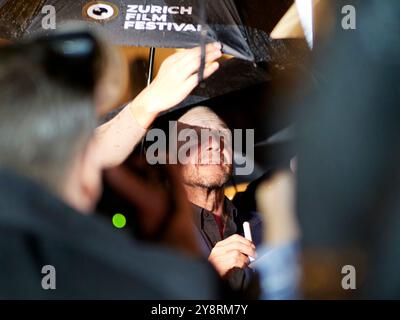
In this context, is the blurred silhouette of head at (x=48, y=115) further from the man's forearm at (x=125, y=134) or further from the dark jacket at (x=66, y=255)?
the man's forearm at (x=125, y=134)

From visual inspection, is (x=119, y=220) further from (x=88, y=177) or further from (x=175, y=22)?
(x=88, y=177)

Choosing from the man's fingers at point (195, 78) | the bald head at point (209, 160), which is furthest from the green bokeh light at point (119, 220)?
the man's fingers at point (195, 78)

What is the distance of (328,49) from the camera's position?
1.85 m

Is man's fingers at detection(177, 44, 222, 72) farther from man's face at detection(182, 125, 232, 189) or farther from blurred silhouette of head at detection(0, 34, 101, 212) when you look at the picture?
blurred silhouette of head at detection(0, 34, 101, 212)

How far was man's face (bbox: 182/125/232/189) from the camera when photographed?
243 centimetres

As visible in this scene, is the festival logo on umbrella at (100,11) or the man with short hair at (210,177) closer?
the festival logo on umbrella at (100,11)

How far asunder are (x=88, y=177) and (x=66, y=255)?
19 cm

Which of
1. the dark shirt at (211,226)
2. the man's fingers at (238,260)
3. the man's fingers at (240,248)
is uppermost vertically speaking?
the dark shirt at (211,226)

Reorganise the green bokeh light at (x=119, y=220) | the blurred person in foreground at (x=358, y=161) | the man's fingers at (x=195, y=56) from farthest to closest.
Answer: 1. the green bokeh light at (x=119, y=220)
2. the man's fingers at (x=195, y=56)
3. the blurred person in foreground at (x=358, y=161)

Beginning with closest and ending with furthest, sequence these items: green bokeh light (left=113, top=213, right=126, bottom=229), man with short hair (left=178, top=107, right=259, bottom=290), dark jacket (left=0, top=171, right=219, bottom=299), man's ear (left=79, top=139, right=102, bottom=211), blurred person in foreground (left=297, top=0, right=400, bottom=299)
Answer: dark jacket (left=0, top=171, right=219, bottom=299) → man's ear (left=79, top=139, right=102, bottom=211) → blurred person in foreground (left=297, top=0, right=400, bottom=299) → green bokeh light (left=113, top=213, right=126, bottom=229) → man with short hair (left=178, top=107, right=259, bottom=290)

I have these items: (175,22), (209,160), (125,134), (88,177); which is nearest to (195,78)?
(175,22)

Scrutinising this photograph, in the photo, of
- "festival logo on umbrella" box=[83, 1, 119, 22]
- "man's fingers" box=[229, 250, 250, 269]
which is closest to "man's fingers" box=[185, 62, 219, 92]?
"festival logo on umbrella" box=[83, 1, 119, 22]

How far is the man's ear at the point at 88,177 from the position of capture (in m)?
0.93

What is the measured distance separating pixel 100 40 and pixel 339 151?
2.40ft
